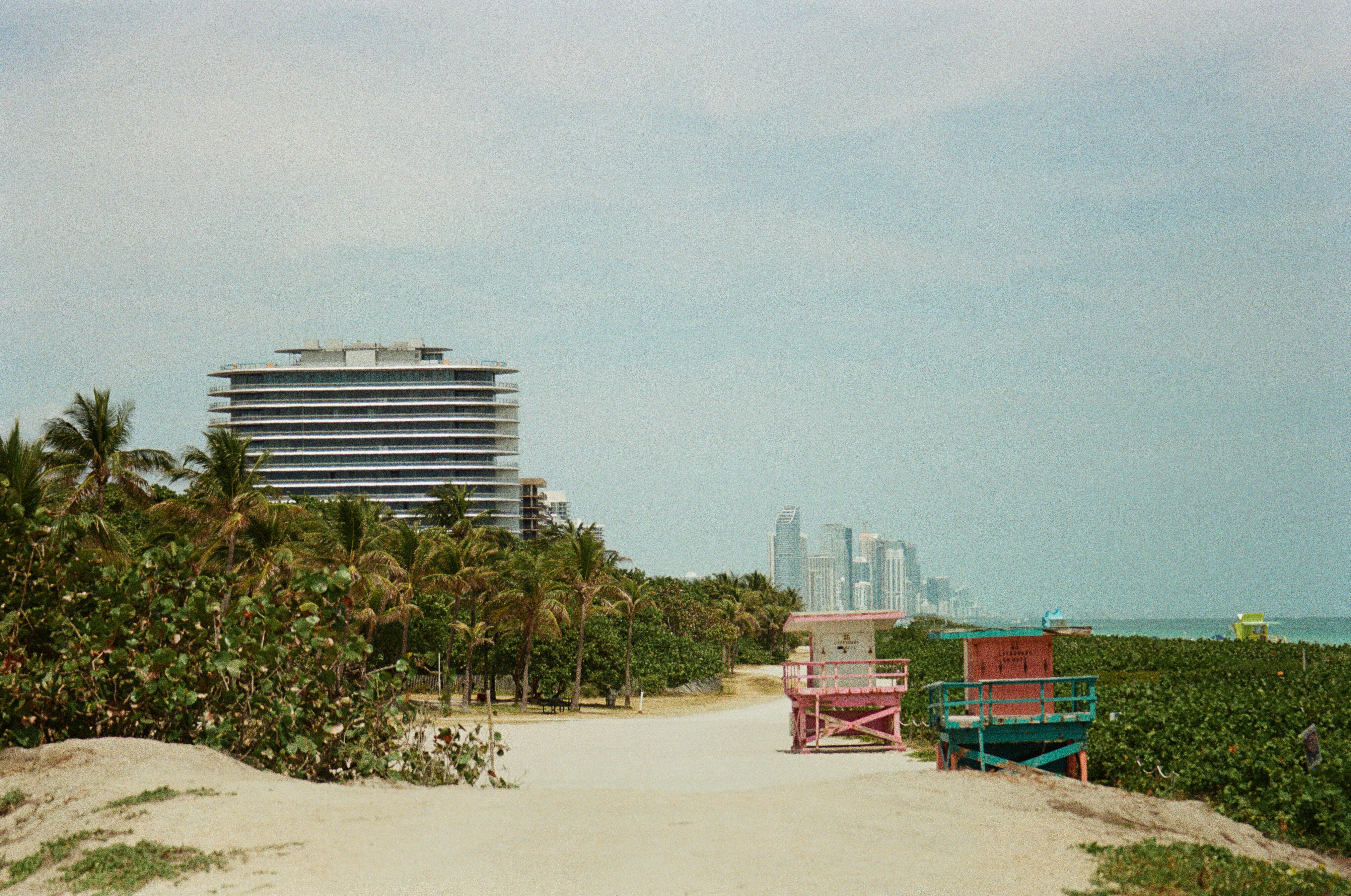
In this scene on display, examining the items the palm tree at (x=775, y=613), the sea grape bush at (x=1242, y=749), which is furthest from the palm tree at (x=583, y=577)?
the palm tree at (x=775, y=613)

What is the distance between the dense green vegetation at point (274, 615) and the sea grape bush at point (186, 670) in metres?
0.03

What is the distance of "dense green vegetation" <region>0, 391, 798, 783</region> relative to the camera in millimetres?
13688

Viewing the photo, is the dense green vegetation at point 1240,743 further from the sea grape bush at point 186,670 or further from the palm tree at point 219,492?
the palm tree at point 219,492

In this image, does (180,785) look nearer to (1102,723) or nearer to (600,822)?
(600,822)

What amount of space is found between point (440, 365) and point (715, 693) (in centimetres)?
10299

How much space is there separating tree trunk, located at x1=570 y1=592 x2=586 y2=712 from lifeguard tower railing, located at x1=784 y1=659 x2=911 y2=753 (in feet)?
62.4

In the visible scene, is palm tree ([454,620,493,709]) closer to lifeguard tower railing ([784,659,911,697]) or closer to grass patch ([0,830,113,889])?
lifeguard tower railing ([784,659,911,697])

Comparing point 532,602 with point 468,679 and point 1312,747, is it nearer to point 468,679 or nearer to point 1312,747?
point 468,679

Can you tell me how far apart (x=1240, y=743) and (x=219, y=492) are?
2850 centimetres

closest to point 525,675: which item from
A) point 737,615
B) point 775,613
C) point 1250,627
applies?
point 737,615

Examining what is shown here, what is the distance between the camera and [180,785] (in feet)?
37.3

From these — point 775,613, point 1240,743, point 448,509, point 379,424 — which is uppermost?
point 379,424

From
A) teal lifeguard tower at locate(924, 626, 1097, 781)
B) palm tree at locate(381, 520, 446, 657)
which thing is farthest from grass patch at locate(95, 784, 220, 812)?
palm tree at locate(381, 520, 446, 657)

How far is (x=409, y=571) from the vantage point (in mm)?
40281
